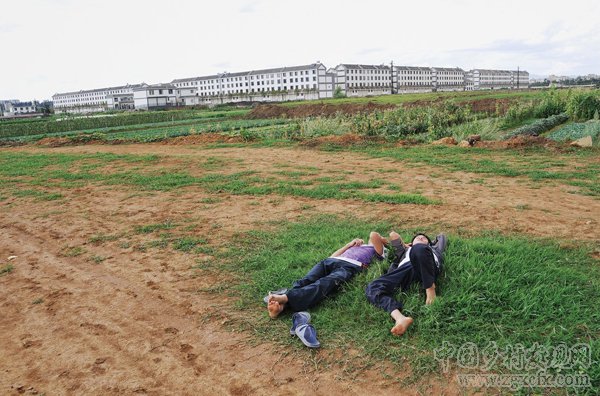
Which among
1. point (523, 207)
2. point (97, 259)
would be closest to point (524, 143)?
point (523, 207)

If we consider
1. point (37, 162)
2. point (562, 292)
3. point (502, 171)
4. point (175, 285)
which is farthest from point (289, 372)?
point (37, 162)

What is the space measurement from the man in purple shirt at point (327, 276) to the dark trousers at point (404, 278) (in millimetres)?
389

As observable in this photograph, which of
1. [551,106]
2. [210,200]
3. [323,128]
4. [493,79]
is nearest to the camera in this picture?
[210,200]

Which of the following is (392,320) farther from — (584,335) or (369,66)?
(369,66)

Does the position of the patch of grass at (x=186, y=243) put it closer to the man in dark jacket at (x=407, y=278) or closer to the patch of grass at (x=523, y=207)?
the man in dark jacket at (x=407, y=278)

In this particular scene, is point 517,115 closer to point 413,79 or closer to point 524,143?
point 524,143

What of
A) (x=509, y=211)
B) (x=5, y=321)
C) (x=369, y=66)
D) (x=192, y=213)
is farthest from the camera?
(x=369, y=66)

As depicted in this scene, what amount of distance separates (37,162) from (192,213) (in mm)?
10928

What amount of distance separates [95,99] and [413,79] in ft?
280

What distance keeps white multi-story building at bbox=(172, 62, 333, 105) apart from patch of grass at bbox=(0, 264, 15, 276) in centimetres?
8538

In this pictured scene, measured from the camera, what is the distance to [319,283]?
13.3 feet

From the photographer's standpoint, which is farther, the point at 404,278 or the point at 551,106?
the point at 551,106

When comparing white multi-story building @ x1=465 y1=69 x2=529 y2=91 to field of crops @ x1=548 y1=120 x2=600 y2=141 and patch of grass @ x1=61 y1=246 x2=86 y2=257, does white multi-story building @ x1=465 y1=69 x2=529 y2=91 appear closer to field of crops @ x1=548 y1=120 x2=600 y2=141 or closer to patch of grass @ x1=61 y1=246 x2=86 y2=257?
field of crops @ x1=548 y1=120 x2=600 y2=141

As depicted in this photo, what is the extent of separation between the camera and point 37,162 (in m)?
15.3
